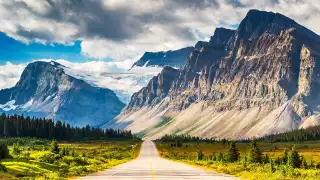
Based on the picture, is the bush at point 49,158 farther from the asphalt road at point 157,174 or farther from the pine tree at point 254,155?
the pine tree at point 254,155

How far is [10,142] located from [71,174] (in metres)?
136

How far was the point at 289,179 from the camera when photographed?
39344 millimetres

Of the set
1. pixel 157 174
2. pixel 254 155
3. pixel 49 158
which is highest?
pixel 49 158

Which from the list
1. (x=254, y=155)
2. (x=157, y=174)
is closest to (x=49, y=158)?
(x=157, y=174)

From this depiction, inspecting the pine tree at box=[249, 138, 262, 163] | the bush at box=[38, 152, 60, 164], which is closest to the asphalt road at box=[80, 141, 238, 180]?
the bush at box=[38, 152, 60, 164]

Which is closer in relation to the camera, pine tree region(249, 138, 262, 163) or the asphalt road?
the asphalt road

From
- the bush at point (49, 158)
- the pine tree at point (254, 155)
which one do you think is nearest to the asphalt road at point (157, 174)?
the bush at point (49, 158)

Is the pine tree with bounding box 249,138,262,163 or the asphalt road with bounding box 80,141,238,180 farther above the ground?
the pine tree with bounding box 249,138,262,163

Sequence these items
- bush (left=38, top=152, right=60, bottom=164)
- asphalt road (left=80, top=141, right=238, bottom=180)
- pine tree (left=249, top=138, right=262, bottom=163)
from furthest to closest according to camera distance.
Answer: pine tree (left=249, top=138, right=262, bottom=163)
bush (left=38, top=152, right=60, bottom=164)
asphalt road (left=80, top=141, right=238, bottom=180)

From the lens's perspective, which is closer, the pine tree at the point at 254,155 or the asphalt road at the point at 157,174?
the asphalt road at the point at 157,174

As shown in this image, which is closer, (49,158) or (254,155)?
(49,158)

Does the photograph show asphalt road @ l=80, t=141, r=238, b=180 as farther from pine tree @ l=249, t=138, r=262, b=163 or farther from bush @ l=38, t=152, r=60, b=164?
pine tree @ l=249, t=138, r=262, b=163

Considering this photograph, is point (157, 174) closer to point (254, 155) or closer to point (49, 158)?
point (49, 158)

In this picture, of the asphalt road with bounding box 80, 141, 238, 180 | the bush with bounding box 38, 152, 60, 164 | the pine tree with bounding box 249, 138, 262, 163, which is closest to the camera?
the asphalt road with bounding box 80, 141, 238, 180
